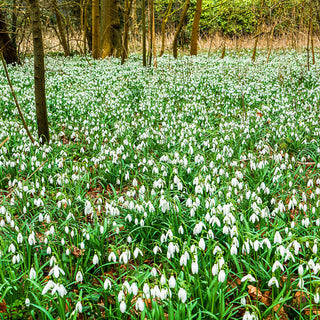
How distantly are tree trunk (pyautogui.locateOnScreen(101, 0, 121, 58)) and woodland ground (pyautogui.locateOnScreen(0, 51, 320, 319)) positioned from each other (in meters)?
6.39

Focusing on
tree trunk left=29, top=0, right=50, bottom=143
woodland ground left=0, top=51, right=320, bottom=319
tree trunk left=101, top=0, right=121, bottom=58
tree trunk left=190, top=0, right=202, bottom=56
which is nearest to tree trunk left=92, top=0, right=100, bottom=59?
tree trunk left=101, top=0, right=121, bottom=58

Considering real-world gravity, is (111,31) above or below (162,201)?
above

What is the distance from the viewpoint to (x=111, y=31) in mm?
17922

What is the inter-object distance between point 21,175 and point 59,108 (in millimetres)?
3507

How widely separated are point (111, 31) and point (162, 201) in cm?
1720

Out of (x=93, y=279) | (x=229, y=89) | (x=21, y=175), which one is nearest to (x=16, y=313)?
(x=93, y=279)

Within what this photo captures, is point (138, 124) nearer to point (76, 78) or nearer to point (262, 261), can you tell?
point (262, 261)

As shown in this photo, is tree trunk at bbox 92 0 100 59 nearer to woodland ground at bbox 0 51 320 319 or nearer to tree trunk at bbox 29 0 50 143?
woodland ground at bbox 0 51 320 319

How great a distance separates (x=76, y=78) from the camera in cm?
1193

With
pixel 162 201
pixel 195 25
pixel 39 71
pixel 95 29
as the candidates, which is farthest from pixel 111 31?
pixel 162 201

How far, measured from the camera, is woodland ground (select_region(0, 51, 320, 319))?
2168 mm

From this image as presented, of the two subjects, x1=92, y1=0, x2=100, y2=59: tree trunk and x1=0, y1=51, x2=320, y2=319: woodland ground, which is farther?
x1=92, y1=0, x2=100, y2=59: tree trunk

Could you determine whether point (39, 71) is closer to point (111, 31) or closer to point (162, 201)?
point (162, 201)

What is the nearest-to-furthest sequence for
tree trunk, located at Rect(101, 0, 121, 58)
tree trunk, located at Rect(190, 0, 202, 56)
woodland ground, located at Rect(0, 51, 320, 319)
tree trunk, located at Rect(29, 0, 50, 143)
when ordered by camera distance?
woodland ground, located at Rect(0, 51, 320, 319) < tree trunk, located at Rect(29, 0, 50, 143) < tree trunk, located at Rect(190, 0, 202, 56) < tree trunk, located at Rect(101, 0, 121, 58)
